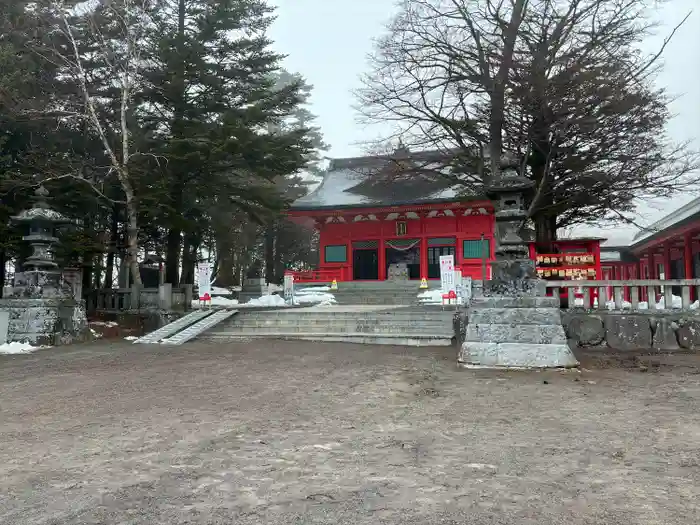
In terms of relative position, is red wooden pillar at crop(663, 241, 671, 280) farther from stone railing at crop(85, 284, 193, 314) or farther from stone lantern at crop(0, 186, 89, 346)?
stone lantern at crop(0, 186, 89, 346)

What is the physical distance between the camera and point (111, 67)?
14.3 metres

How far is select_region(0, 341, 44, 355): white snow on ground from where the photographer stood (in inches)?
390

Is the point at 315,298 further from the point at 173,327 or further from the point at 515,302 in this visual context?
the point at 515,302

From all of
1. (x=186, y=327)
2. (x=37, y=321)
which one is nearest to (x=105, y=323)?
(x=37, y=321)

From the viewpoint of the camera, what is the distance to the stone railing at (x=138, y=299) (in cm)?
1341

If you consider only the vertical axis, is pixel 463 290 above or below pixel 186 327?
above

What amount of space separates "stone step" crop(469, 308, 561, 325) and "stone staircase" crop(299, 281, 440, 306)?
11039mm

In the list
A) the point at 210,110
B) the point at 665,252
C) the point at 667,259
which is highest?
the point at 210,110

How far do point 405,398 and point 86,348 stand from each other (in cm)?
831

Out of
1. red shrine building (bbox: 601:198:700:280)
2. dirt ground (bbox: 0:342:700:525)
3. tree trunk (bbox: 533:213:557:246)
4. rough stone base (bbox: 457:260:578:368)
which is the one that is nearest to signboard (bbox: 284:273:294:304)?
tree trunk (bbox: 533:213:557:246)

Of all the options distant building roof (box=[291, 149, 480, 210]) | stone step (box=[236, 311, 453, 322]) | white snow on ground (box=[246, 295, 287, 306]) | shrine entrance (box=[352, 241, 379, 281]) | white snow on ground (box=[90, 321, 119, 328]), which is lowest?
white snow on ground (box=[90, 321, 119, 328])

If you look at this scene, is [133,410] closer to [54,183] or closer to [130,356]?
[130,356]

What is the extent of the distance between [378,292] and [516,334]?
13459 millimetres

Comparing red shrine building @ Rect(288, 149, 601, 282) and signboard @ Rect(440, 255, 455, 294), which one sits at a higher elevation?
red shrine building @ Rect(288, 149, 601, 282)
